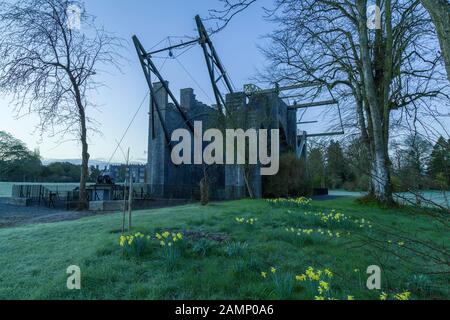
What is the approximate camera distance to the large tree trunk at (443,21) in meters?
1.71

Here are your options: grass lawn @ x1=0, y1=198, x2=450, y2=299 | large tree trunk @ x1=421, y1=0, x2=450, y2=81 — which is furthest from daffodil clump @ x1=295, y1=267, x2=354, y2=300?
large tree trunk @ x1=421, y1=0, x2=450, y2=81

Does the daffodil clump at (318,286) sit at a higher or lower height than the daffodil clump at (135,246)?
lower

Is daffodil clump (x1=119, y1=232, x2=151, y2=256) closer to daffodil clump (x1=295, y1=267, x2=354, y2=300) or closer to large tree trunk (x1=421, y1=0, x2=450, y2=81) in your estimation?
daffodil clump (x1=295, y1=267, x2=354, y2=300)

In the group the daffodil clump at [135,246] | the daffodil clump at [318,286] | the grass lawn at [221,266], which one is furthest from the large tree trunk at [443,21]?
the daffodil clump at [135,246]

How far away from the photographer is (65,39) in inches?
484

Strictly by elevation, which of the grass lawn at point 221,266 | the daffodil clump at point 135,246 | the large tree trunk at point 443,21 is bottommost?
the grass lawn at point 221,266

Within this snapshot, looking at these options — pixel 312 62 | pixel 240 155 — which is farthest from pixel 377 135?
pixel 240 155

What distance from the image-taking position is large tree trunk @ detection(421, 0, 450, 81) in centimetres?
171

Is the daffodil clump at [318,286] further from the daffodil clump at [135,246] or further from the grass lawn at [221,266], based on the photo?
the daffodil clump at [135,246]

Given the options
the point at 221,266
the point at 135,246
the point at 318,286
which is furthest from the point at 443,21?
the point at 135,246

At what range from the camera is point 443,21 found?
1740mm

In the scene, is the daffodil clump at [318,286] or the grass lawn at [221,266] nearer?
the daffodil clump at [318,286]

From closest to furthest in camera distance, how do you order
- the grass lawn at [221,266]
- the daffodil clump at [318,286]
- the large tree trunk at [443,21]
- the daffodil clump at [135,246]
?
the large tree trunk at [443,21], the daffodil clump at [318,286], the grass lawn at [221,266], the daffodil clump at [135,246]
